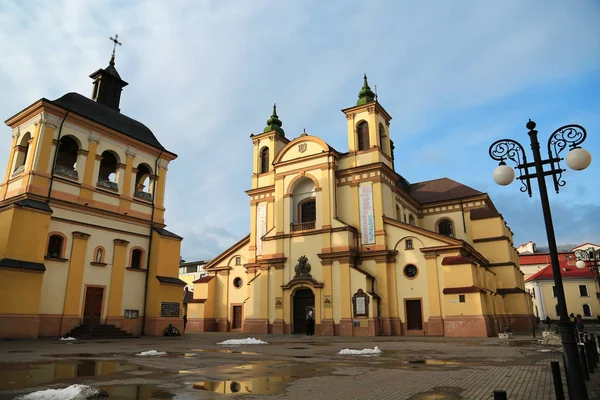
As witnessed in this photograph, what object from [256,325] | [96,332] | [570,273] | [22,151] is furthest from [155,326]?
[570,273]

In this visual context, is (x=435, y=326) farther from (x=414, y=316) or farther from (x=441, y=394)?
(x=441, y=394)

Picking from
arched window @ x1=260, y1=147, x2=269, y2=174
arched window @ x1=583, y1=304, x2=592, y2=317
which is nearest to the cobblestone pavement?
arched window @ x1=260, y1=147, x2=269, y2=174

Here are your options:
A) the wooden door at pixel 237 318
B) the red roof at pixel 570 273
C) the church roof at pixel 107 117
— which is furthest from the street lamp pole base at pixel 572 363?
the red roof at pixel 570 273

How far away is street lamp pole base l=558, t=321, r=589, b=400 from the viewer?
5.82m

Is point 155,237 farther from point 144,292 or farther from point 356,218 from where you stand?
point 356,218

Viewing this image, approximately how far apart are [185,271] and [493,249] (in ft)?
191

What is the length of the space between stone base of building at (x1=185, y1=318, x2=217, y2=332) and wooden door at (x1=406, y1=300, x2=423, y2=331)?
660 inches

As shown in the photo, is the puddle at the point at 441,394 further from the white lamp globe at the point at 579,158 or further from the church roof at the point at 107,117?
the church roof at the point at 107,117

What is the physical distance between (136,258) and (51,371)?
17.9 meters

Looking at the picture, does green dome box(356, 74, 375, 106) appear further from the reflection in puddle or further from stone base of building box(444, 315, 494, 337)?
the reflection in puddle

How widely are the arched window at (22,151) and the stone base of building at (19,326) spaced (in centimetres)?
888

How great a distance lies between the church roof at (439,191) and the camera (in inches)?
1571

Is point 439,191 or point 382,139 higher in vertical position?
point 382,139

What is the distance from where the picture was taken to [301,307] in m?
31.0
